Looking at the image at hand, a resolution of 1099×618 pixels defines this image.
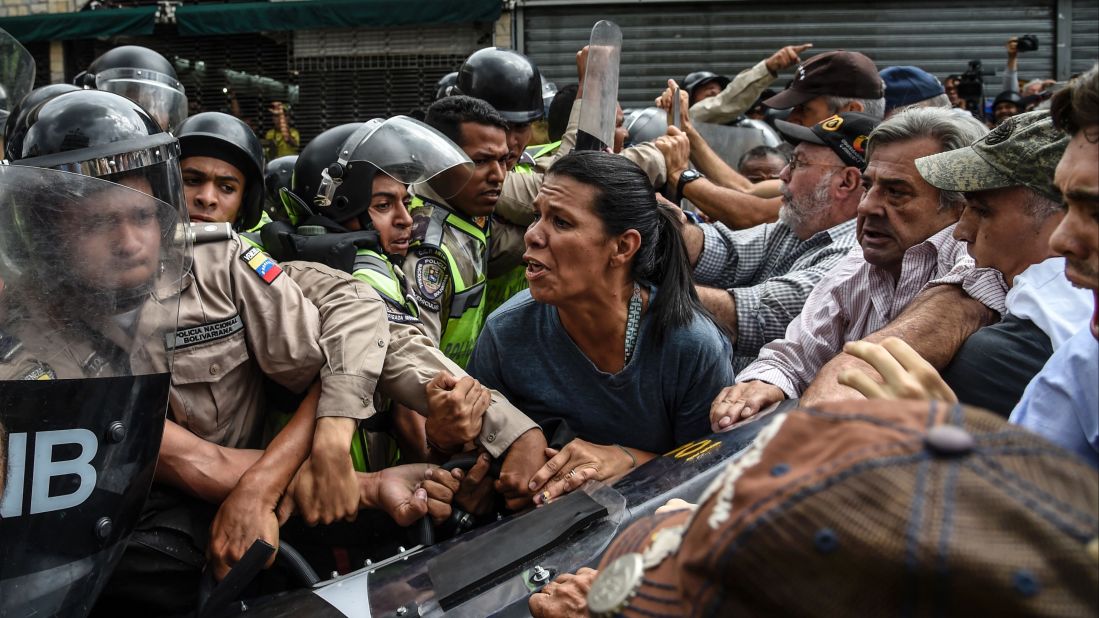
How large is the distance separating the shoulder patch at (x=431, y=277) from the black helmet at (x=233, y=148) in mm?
590

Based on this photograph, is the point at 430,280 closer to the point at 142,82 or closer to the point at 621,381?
the point at 621,381

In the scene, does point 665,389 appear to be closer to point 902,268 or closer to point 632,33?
point 902,268

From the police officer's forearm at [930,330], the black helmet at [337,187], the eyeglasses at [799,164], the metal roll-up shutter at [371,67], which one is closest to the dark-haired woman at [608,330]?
the police officer's forearm at [930,330]

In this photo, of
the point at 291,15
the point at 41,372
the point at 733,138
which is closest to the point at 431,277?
the point at 41,372

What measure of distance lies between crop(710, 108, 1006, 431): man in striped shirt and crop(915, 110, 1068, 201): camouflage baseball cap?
1.37 ft

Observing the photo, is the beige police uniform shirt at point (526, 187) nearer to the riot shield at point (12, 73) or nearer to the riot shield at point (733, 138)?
the riot shield at point (733, 138)

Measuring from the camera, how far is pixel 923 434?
95 cm

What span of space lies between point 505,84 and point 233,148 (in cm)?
199

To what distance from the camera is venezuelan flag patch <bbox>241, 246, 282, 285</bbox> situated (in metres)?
2.56

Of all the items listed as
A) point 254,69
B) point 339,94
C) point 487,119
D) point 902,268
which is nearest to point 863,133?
point 902,268

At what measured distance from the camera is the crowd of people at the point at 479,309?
1.83 metres

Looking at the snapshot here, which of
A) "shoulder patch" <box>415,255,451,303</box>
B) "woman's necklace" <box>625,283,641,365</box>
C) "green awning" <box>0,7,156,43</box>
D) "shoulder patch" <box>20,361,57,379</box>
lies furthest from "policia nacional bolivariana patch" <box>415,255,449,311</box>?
"green awning" <box>0,7,156,43</box>

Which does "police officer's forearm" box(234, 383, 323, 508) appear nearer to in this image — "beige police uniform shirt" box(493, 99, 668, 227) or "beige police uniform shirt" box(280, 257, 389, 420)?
"beige police uniform shirt" box(280, 257, 389, 420)

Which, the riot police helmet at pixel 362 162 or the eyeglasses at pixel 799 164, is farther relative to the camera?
the eyeglasses at pixel 799 164
